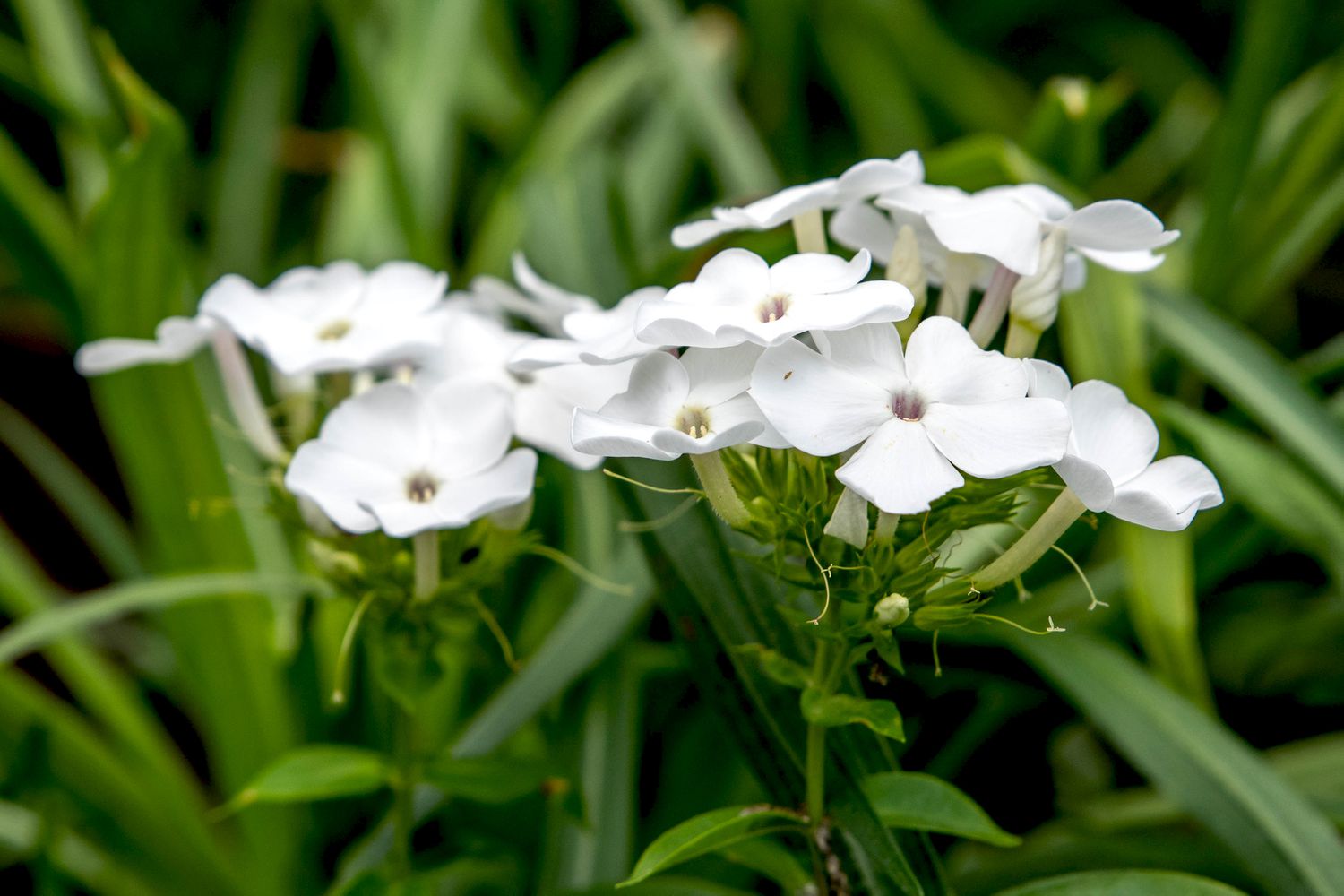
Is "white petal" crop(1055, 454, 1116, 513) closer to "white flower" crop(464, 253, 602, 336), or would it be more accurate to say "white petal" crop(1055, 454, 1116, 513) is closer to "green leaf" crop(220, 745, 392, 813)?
"white flower" crop(464, 253, 602, 336)

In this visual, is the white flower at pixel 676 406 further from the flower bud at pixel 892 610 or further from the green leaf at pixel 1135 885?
the green leaf at pixel 1135 885

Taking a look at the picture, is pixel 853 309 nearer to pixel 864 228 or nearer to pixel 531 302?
pixel 864 228

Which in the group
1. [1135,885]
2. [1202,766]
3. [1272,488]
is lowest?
[1135,885]

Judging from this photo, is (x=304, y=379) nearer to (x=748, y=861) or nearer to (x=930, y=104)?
(x=748, y=861)

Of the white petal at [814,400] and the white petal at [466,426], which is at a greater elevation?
the white petal at [466,426]

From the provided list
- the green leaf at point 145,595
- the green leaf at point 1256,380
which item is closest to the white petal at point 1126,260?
the green leaf at point 1256,380

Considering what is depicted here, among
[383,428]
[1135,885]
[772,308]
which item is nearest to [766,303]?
[772,308]

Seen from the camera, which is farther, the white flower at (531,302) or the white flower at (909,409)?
the white flower at (531,302)
